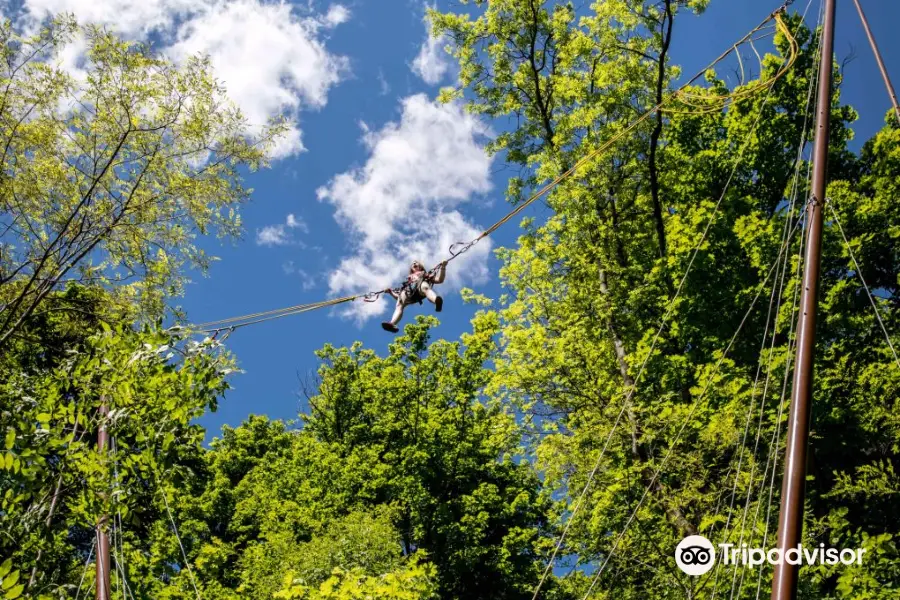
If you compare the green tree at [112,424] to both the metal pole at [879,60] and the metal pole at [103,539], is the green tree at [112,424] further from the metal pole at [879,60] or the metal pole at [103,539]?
the metal pole at [879,60]

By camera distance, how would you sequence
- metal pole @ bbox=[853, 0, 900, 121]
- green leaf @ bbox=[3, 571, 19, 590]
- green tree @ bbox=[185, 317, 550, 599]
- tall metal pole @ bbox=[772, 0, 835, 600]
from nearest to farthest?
green leaf @ bbox=[3, 571, 19, 590] → tall metal pole @ bbox=[772, 0, 835, 600] → metal pole @ bbox=[853, 0, 900, 121] → green tree @ bbox=[185, 317, 550, 599]

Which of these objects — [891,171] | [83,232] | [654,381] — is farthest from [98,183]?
[891,171]

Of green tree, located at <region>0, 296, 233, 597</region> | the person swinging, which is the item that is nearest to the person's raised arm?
the person swinging

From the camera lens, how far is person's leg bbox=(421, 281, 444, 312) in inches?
283

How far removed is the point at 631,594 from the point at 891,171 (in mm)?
10354

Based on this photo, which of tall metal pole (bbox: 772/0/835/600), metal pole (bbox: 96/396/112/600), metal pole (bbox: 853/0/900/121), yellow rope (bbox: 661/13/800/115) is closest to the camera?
tall metal pole (bbox: 772/0/835/600)

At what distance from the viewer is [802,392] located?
14.7 feet

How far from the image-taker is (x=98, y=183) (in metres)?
8.24

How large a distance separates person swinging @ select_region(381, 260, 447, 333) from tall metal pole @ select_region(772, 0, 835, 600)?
11.8 ft

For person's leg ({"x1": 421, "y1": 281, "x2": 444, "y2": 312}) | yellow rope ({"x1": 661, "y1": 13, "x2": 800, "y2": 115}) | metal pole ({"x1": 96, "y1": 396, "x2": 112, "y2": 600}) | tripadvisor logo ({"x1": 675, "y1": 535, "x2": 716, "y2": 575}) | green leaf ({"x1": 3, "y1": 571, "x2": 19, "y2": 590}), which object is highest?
yellow rope ({"x1": 661, "y1": 13, "x2": 800, "y2": 115})

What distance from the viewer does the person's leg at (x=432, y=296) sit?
7.19m

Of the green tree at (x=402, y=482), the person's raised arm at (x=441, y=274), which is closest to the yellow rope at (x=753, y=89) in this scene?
the person's raised arm at (x=441, y=274)

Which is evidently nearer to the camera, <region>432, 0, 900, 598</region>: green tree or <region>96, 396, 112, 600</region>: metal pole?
<region>96, 396, 112, 600</region>: metal pole

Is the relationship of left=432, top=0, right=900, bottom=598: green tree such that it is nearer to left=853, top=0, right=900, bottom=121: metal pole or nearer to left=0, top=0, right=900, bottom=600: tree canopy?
left=0, top=0, right=900, bottom=600: tree canopy
